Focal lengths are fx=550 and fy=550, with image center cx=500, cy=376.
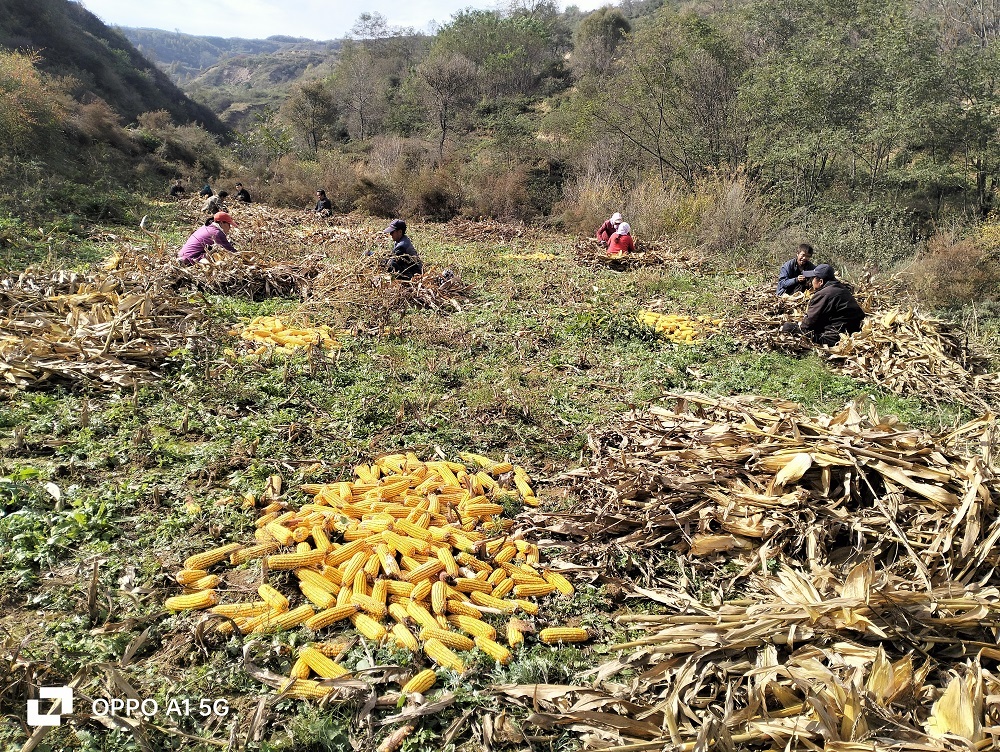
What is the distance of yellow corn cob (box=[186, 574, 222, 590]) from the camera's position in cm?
300

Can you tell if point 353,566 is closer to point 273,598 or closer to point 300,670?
point 273,598

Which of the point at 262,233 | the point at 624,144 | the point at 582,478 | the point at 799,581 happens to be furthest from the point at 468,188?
the point at 799,581

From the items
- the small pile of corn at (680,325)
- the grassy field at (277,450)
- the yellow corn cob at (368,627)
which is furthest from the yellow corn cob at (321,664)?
the small pile of corn at (680,325)

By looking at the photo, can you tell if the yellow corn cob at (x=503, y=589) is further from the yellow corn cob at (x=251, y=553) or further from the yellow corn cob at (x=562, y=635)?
the yellow corn cob at (x=251, y=553)

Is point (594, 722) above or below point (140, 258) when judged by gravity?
below

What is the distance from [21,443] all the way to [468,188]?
653 inches

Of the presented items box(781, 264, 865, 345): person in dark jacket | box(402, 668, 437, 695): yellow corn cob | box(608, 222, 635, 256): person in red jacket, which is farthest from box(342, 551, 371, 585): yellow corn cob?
box(608, 222, 635, 256): person in red jacket

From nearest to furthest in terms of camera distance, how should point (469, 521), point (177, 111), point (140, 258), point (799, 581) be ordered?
point (799, 581) → point (469, 521) → point (140, 258) → point (177, 111)

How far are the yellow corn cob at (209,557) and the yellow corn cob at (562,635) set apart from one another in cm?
186

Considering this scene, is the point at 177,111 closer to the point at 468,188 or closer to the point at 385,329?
the point at 468,188

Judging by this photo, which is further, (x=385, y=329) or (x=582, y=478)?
(x=385, y=329)

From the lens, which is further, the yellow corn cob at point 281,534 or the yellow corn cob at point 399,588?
the yellow corn cob at point 281,534

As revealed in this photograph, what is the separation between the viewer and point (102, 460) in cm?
405

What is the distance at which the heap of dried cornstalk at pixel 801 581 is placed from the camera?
2.10m
